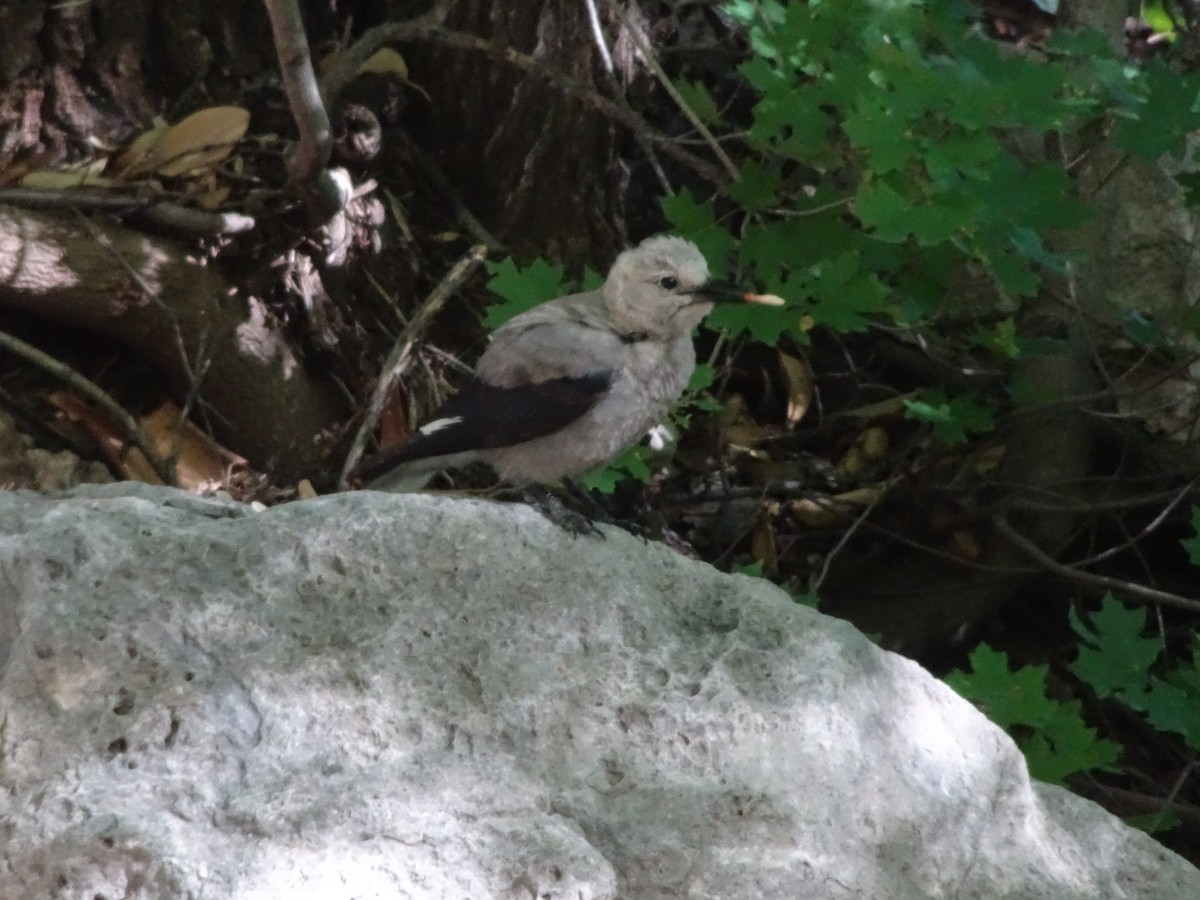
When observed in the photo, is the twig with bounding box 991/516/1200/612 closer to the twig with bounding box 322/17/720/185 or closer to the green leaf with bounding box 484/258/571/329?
the twig with bounding box 322/17/720/185

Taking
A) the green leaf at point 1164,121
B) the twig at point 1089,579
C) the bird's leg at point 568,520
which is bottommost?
the twig at point 1089,579

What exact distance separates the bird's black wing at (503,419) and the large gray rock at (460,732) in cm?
72

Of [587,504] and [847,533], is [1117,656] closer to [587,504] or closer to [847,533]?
[847,533]

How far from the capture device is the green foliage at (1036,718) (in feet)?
8.70

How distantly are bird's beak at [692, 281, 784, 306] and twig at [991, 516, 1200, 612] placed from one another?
1.32 meters

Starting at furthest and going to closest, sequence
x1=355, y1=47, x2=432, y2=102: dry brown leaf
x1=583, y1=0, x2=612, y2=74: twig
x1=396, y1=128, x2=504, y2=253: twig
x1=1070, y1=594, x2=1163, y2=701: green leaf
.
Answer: x1=396, y1=128, x2=504, y2=253: twig → x1=355, y1=47, x2=432, y2=102: dry brown leaf → x1=583, y1=0, x2=612, y2=74: twig → x1=1070, y1=594, x2=1163, y2=701: green leaf

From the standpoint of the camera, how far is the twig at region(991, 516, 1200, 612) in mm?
3430

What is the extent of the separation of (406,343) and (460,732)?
6.80ft

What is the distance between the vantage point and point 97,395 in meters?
3.29

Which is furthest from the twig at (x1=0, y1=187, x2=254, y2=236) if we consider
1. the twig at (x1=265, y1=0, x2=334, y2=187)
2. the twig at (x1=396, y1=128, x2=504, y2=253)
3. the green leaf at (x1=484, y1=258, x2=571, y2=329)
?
the green leaf at (x1=484, y1=258, x2=571, y2=329)

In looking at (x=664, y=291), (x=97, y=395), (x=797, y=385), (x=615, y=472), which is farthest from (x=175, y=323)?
(x=797, y=385)

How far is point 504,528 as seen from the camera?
6.36ft

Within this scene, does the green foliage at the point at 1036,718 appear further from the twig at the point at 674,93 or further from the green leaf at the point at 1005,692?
the twig at the point at 674,93

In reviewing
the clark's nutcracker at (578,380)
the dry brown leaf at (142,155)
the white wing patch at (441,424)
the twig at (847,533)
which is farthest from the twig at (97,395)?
the twig at (847,533)
